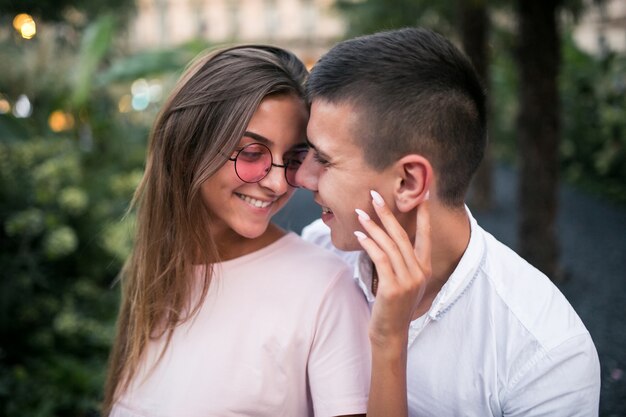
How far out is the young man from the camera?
179cm

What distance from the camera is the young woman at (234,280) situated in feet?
6.88

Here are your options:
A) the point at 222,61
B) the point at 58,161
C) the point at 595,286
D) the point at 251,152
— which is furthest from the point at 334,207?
the point at 595,286

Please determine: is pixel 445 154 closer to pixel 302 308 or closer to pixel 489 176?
pixel 302 308

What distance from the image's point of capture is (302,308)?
2137 mm

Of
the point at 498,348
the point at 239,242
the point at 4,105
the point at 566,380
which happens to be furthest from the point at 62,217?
the point at 566,380

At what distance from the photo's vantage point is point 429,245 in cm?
184

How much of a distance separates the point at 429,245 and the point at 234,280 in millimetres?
787

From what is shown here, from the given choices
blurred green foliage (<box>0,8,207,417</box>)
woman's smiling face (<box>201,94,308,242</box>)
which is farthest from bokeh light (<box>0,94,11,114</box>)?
woman's smiling face (<box>201,94,308,242</box>)

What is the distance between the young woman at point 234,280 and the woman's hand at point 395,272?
0.29 m

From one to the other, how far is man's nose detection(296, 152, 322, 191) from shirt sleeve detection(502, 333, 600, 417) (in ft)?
2.82

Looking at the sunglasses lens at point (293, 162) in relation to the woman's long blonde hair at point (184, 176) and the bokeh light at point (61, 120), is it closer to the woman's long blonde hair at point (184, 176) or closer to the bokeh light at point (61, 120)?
the woman's long blonde hair at point (184, 176)

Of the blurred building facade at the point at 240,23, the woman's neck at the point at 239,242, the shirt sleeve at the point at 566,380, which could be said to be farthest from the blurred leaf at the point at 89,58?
the blurred building facade at the point at 240,23

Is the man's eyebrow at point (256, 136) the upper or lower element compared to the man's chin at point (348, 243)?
upper

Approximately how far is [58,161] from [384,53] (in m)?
3.90
